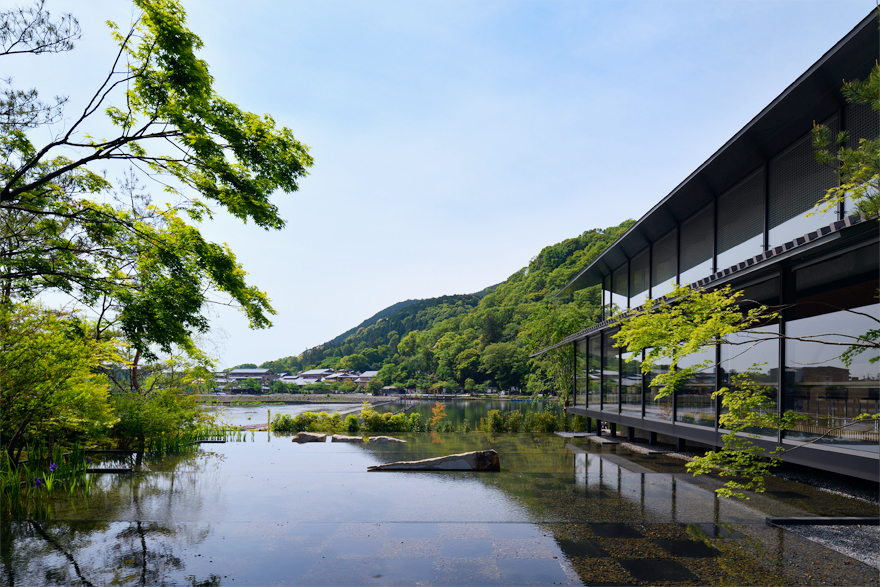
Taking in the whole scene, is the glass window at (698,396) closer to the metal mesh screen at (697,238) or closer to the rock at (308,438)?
the metal mesh screen at (697,238)

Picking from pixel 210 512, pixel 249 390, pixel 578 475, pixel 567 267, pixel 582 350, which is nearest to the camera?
pixel 210 512

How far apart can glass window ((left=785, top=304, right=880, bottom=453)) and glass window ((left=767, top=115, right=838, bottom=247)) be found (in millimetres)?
1989

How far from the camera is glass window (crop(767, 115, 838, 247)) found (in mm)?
8598

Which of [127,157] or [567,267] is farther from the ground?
[567,267]

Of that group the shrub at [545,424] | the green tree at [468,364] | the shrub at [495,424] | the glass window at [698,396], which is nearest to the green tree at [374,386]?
the green tree at [468,364]

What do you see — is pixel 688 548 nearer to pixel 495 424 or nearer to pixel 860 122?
pixel 860 122

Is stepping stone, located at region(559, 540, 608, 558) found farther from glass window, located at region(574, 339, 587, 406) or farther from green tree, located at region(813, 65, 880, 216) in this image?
glass window, located at region(574, 339, 587, 406)

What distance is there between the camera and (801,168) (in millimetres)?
9289

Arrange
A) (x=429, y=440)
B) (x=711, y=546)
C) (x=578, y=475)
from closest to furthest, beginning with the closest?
(x=711, y=546) → (x=578, y=475) → (x=429, y=440)

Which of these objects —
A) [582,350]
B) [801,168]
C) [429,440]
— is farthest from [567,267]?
[801,168]

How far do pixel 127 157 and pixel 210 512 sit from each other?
5979mm

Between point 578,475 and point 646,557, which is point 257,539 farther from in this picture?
point 578,475

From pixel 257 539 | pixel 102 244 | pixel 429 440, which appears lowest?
pixel 429 440

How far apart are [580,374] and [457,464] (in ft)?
37.8
